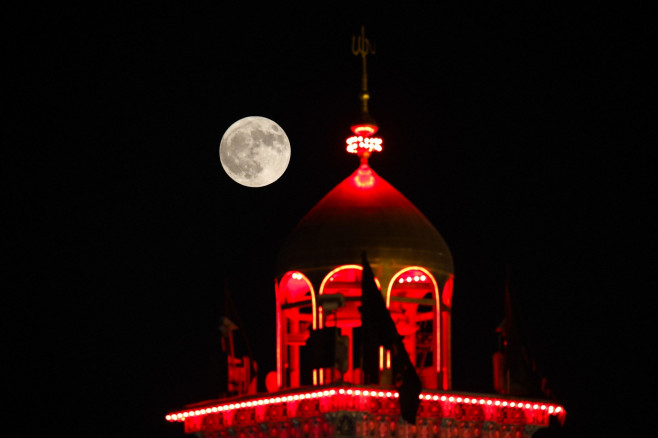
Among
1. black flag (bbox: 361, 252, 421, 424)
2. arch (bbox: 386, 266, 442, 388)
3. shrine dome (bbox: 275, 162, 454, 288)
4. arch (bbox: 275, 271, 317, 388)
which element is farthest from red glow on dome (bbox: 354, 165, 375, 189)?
black flag (bbox: 361, 252, 421, 424)

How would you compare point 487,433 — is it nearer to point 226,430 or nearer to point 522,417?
point 522,417

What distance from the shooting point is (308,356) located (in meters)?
70.9

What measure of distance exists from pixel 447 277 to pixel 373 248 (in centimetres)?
226

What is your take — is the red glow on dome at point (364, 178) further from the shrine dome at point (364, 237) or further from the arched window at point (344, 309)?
the arched window at point (344, 309)

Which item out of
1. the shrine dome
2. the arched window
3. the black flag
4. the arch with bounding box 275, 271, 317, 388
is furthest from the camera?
the arch with bounding box 275, 271, 317, 388

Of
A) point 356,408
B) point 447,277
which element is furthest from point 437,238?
point 356,408

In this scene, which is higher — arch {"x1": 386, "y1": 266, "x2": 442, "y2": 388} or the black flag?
arch {"x1": 386, "y1": 266, "x2": 442, "y2": 388}

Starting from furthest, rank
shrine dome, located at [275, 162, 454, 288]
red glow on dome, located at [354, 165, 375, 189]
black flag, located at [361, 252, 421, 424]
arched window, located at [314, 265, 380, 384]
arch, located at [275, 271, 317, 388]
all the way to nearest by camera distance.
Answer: red glow on dome, located at [354, 165, 375, 189], arch, located at [275, 271, 317, 388], shrine dome, located at [275, 162, 454, 288], arched window, located at [314, 265, 380, 384], black flag, located at [361, 252, 421, 424]

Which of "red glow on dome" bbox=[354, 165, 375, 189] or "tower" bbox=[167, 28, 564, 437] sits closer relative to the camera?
"tower" bbox=[167, 28, 564, 437]

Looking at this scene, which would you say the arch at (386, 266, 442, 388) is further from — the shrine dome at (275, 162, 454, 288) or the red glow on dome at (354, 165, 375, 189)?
the red glow on dome at (354, 165, 375, 189)

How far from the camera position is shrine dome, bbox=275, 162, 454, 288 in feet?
237

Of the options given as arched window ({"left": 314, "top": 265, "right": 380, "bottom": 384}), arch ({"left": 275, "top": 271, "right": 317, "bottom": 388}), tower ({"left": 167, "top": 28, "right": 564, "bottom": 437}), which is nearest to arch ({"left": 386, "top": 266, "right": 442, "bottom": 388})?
tower ({"left": 167, "top": 28, "right": 564, "bottom": 437})

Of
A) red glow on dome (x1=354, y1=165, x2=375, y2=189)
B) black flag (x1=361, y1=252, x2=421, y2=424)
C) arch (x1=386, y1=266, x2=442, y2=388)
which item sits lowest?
black flag (x1=361, y1=252, x2=421, y2=424)

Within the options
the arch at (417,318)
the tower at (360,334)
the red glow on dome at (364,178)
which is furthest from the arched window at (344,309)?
the red glow on dome at (364,178)
